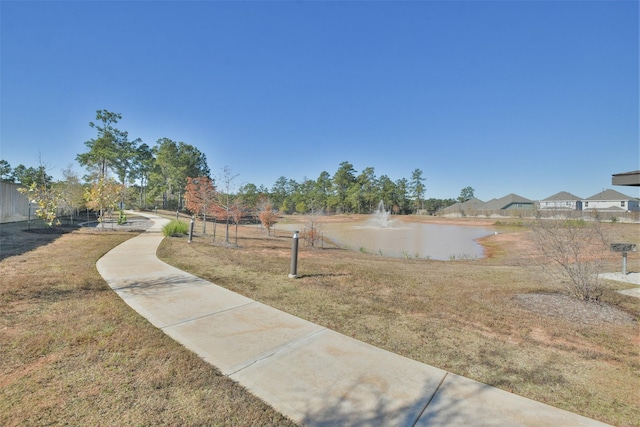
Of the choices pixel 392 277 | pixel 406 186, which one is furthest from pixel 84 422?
pixel 406 186

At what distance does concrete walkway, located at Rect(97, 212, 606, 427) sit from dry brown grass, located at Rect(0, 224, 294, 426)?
0.21m

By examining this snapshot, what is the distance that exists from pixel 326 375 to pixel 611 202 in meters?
77.5

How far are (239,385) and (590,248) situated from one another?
266 inches

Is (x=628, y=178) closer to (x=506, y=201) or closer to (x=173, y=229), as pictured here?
(x=173, y=229)

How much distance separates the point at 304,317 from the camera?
409 centimetres

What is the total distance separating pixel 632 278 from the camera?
7055 mm

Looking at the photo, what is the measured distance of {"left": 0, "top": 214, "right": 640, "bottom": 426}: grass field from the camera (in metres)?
2.16

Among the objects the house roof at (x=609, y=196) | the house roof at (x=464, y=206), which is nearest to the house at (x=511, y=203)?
the house roof at (x=464, y=206)

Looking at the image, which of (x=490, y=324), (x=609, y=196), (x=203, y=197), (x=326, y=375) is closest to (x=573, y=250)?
(x=490, y=324)

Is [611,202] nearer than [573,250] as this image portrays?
No

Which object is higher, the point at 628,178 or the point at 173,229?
the point at 628,178

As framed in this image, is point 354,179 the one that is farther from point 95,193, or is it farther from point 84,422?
point 84,422

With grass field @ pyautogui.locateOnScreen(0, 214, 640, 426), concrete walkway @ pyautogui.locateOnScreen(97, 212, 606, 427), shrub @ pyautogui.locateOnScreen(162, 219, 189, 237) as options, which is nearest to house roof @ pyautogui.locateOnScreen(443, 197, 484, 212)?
shrub @ pyautogui.locateOnScreen(162, 219, 189, 237)

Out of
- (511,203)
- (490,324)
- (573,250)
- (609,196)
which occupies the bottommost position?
(490,324)
